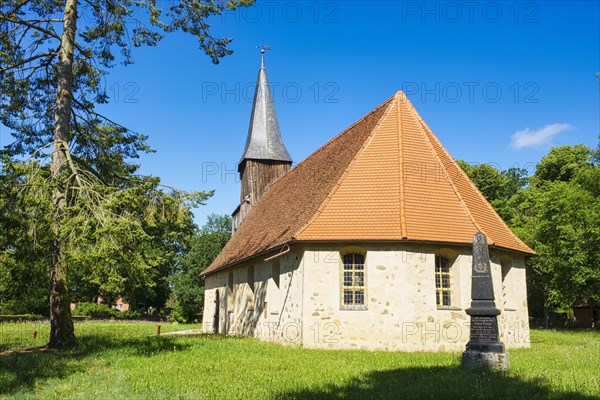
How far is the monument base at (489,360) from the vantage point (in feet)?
34.1

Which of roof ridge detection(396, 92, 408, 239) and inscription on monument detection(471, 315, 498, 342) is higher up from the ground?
roof ridge detection(396, 92, 408, 239)

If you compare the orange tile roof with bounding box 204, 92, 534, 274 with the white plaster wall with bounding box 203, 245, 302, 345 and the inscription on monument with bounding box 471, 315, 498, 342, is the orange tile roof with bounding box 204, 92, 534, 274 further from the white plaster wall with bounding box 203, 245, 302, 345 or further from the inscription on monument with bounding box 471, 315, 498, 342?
the inscription on monument with bounding box 471, 315, 498, 342

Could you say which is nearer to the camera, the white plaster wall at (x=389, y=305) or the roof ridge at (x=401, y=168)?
the white plaster wall at (x=389, y=305)

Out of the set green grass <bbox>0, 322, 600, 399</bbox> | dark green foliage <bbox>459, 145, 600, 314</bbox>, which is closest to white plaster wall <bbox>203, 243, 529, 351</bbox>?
green grass <bbox>0, 322, 600, 399</bbox>

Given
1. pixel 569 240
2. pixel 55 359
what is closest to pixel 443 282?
pixel 55 359

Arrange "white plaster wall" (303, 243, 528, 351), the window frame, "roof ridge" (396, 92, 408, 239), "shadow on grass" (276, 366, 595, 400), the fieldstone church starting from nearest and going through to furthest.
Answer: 1. "shadow on grass" (276, 366, 595, 400)
2. "white plaster wall" (303, 243, 528, 351)
3. the fieldstone church
4. "roof ridge" (396, 92, 408, 239)
5. the window frame

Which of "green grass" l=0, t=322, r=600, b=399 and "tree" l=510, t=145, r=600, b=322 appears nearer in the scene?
"green grass" l=0, t=322, r=600, b=399

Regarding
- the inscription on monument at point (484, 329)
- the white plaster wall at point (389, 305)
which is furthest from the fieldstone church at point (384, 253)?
the inscription on monument at point (484, 329)

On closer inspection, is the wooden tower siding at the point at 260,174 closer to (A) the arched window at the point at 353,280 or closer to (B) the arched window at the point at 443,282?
(A) the arched window at the point at 353,280

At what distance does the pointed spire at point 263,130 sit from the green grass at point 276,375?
692 inches

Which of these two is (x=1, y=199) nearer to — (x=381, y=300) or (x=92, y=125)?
(x=92, y=125)

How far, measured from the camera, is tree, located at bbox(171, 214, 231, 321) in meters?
41.1

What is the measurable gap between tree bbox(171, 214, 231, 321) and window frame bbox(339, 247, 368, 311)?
26868mm

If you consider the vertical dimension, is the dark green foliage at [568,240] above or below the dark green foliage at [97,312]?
above
